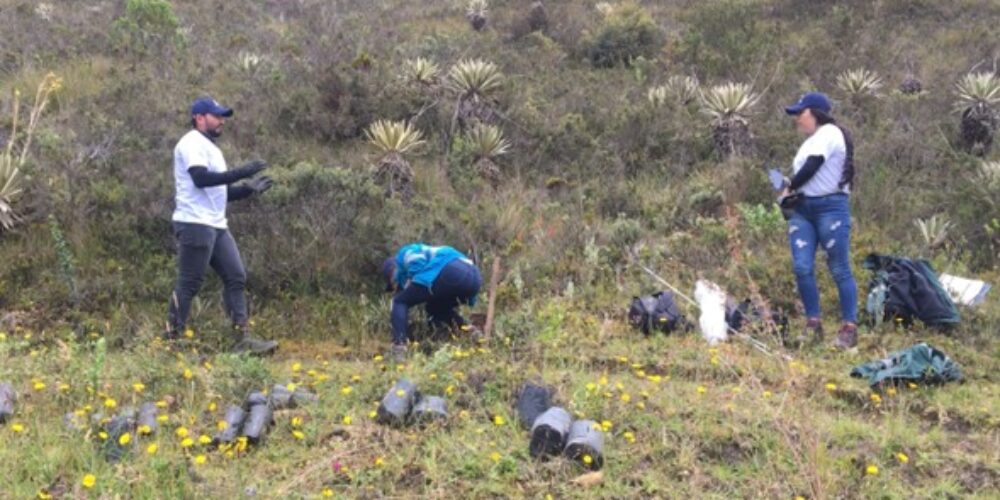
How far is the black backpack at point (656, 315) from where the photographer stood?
6293 mm

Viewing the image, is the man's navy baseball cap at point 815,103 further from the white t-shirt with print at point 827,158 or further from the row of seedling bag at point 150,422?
the row of seedling bag at point 150,422

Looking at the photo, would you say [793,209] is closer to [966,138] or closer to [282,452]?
[282,452]

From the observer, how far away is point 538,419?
4.03 meters

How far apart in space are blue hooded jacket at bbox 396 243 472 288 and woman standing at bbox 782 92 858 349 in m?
Result: 2.46

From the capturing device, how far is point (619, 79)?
13.4 m

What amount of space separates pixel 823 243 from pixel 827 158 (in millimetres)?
606

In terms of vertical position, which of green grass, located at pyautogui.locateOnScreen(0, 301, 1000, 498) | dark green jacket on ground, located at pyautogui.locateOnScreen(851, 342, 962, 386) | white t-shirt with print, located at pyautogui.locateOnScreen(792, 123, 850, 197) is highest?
white t-shirt with print, located at pyautogui.locateOnScreen(792, 123, 850, 197)

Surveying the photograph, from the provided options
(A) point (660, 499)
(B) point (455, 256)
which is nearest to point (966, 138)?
(B) point (455, 256)

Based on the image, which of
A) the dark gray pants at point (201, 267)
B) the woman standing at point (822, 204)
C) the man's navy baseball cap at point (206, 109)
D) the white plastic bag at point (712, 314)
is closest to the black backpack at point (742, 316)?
the white plastic bag at point (712, 314)

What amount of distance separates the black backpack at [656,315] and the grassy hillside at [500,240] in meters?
0.15

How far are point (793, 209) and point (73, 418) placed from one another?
189 inches

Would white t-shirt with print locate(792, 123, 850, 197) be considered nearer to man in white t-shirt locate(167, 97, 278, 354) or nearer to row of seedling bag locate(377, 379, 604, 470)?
row of seedling bag locate(377, 379, 604, 470)

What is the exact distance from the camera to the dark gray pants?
5676 mm

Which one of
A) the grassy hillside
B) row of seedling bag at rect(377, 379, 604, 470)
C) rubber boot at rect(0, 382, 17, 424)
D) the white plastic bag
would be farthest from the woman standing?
rubber boot at rect(0, 382, 17, 424)
